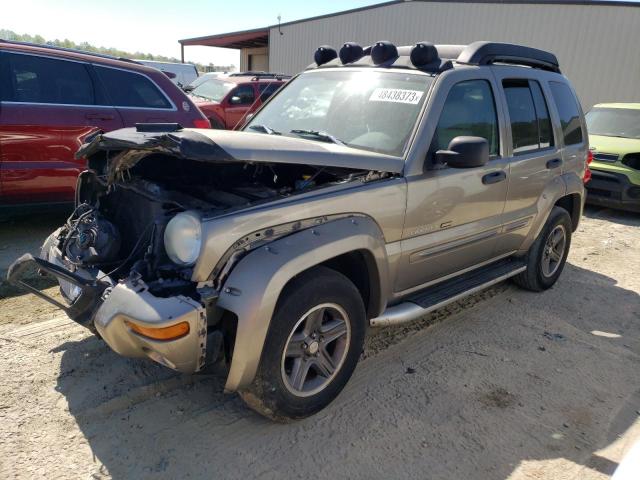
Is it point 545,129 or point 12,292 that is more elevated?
point 545,129

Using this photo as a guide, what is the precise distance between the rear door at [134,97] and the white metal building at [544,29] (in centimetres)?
1357

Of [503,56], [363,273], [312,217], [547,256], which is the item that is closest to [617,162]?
[547,256]

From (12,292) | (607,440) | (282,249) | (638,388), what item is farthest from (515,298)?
(12,292)

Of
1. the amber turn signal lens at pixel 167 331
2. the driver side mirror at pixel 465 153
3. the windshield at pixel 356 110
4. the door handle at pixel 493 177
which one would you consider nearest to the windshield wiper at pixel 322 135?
the windshield at pixel 356 110

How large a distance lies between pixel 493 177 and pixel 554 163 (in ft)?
3.56

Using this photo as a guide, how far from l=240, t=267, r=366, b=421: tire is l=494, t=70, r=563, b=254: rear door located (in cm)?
187

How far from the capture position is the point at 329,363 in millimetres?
2936

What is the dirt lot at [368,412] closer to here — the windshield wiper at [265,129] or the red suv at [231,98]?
the windshield wiper at [265,129]

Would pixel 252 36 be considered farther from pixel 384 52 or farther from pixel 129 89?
pixel 384 52

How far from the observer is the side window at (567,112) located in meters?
4.68

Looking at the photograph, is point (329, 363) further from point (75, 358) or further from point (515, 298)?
point (515, 298)

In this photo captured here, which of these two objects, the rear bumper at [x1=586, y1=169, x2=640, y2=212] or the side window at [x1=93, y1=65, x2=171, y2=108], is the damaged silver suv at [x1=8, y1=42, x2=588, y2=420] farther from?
the rear bumper at [x1=586, y1=169, x2=640, y2=212]

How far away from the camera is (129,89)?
19.3 ft

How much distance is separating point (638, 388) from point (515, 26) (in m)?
15.4
